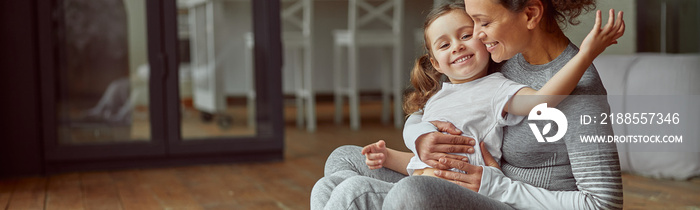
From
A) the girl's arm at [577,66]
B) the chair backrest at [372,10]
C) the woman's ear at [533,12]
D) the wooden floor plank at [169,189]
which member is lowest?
the wooden floor plank at [169,189]

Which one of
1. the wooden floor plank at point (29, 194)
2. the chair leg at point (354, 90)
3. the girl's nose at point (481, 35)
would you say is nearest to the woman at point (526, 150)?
the girl's nose at point (481, 35)

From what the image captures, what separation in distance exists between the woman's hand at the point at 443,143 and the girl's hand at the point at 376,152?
2.5 inches

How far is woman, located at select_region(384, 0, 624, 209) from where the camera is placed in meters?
0.53

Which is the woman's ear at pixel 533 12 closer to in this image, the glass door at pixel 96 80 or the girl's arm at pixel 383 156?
the girl's arm at pixel 383 156

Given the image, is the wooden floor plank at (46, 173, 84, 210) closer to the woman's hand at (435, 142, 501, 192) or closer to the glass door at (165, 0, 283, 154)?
the glass door at (165, 0, 283, 154)

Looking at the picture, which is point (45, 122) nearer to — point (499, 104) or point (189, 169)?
point (189, 169)

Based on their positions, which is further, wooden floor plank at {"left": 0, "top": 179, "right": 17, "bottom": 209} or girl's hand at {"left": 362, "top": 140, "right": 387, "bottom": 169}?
wooden floor plank at {"left": 0, "top": 179, "right": 17, "bottom": 209}

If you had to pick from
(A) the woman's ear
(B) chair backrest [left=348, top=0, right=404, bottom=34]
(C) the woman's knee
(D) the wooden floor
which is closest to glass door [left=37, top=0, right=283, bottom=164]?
(D) the wooden floor

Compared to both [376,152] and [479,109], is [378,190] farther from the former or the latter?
[479,109]

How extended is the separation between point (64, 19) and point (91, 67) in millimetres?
185

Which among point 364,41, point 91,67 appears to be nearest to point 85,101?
point 91,67

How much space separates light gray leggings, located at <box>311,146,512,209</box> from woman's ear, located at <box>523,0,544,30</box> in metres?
0.15

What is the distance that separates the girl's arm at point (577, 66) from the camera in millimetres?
510

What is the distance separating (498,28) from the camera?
21.1 inches
